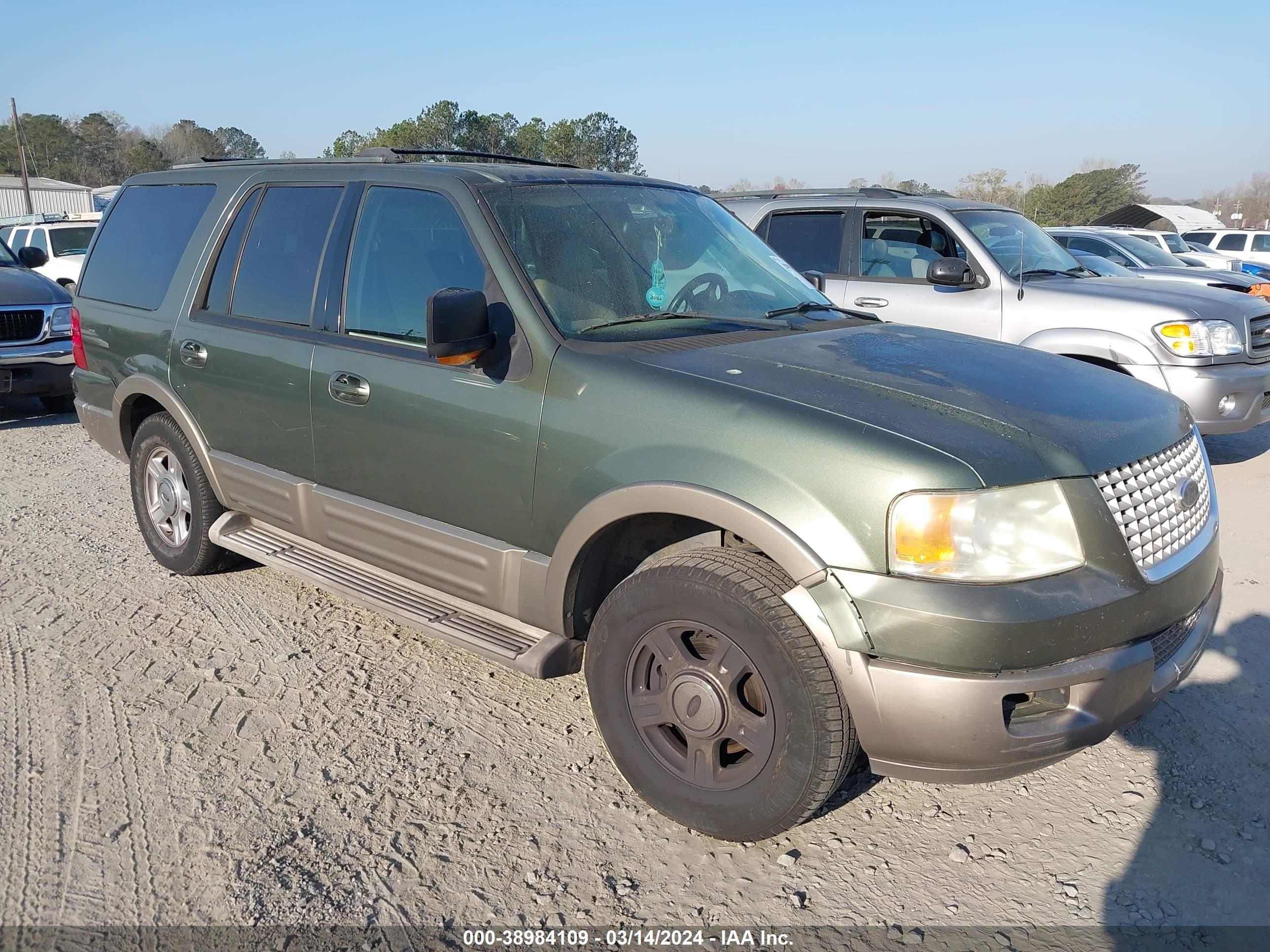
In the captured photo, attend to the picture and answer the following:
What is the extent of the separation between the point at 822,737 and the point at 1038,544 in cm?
73

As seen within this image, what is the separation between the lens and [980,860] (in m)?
2.82

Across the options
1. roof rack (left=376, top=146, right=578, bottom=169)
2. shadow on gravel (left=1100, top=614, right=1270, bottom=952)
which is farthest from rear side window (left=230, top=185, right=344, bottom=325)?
shadow on gravel (left=1100, top=614, right=1270, bottom=952)

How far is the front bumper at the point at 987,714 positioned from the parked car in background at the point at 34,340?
27.0 ft

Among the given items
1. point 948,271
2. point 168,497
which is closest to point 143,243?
point 168,497

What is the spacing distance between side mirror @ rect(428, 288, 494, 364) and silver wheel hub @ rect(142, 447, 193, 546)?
7.51 ft

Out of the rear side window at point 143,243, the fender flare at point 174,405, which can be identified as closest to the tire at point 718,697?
the fender flare at point 174,405

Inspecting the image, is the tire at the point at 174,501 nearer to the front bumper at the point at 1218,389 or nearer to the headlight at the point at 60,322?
the headlight at the point at 60,322

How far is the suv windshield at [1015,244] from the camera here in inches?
287

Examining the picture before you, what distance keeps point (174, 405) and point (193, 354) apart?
32cm

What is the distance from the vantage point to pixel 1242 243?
24.7 metres

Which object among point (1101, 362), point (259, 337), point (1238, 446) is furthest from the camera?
point (1238, 446)

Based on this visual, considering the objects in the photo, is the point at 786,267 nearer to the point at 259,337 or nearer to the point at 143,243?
the point at 259,337

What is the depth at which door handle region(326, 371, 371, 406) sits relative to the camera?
3619 mm

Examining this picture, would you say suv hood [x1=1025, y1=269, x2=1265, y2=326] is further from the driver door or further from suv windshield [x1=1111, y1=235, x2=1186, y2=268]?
suv windshield [x1=1111, y1=235, x2=1186, y2=268]
